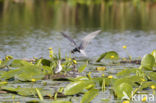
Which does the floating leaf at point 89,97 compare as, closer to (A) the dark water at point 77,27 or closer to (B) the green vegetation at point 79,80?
(B) the green vegetation at point 79,80

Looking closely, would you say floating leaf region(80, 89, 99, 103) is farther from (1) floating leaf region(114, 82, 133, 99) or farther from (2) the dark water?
(2) the dark water

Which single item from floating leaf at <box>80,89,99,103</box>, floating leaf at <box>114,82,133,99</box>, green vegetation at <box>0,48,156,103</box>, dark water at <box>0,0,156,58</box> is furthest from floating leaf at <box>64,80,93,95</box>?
dark water at <box>0,0,156,58</box>

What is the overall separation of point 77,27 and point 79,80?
1002 cm

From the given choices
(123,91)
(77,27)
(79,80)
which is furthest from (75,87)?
(77,27)

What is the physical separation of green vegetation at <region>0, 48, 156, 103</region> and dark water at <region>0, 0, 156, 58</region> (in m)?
2.27

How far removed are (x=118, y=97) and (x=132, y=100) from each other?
178 millimetres

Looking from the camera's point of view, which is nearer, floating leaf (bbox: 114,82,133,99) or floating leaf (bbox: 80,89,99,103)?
floating leaf (bbox: 80,89,99,103)

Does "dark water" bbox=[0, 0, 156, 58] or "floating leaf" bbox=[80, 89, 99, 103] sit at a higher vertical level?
"dark water" bbox=[0, 0, 156, 58]

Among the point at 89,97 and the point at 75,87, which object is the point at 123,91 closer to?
the point at 89,97

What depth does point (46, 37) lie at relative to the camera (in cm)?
1259

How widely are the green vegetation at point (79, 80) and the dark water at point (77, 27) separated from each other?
2.27 metres

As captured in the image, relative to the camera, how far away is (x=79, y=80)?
18.4 ft

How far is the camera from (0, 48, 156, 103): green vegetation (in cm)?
516

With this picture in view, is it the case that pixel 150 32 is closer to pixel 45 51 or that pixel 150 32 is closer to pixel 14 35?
pixel 14 35
